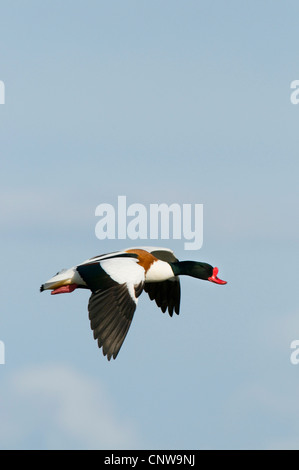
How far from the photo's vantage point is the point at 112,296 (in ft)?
60.2

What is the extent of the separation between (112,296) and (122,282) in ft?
1.20

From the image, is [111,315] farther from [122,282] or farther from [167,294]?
[167,294]

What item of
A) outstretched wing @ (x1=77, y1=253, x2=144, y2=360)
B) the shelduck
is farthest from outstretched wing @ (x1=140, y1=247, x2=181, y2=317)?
outstretched wing @ (x1=77, y1=253, x2=144, y2=360)

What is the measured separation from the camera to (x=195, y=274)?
2109cm

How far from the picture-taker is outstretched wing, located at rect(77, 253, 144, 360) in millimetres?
17781

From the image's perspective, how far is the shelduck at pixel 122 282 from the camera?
1789 cm

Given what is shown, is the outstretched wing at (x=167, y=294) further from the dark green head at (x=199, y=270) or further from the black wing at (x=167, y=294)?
the dark green head at (x=199, y=270)

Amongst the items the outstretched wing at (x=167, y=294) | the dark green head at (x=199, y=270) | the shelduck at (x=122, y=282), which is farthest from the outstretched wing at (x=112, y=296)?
the outstretched wing at (x=167, y=294)

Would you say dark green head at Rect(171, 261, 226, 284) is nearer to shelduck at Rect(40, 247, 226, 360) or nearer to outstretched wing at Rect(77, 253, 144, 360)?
shelduck at Rect(40, 247, 226, 360)

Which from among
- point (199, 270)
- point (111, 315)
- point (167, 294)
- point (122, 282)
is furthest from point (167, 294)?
point (111, 315)
